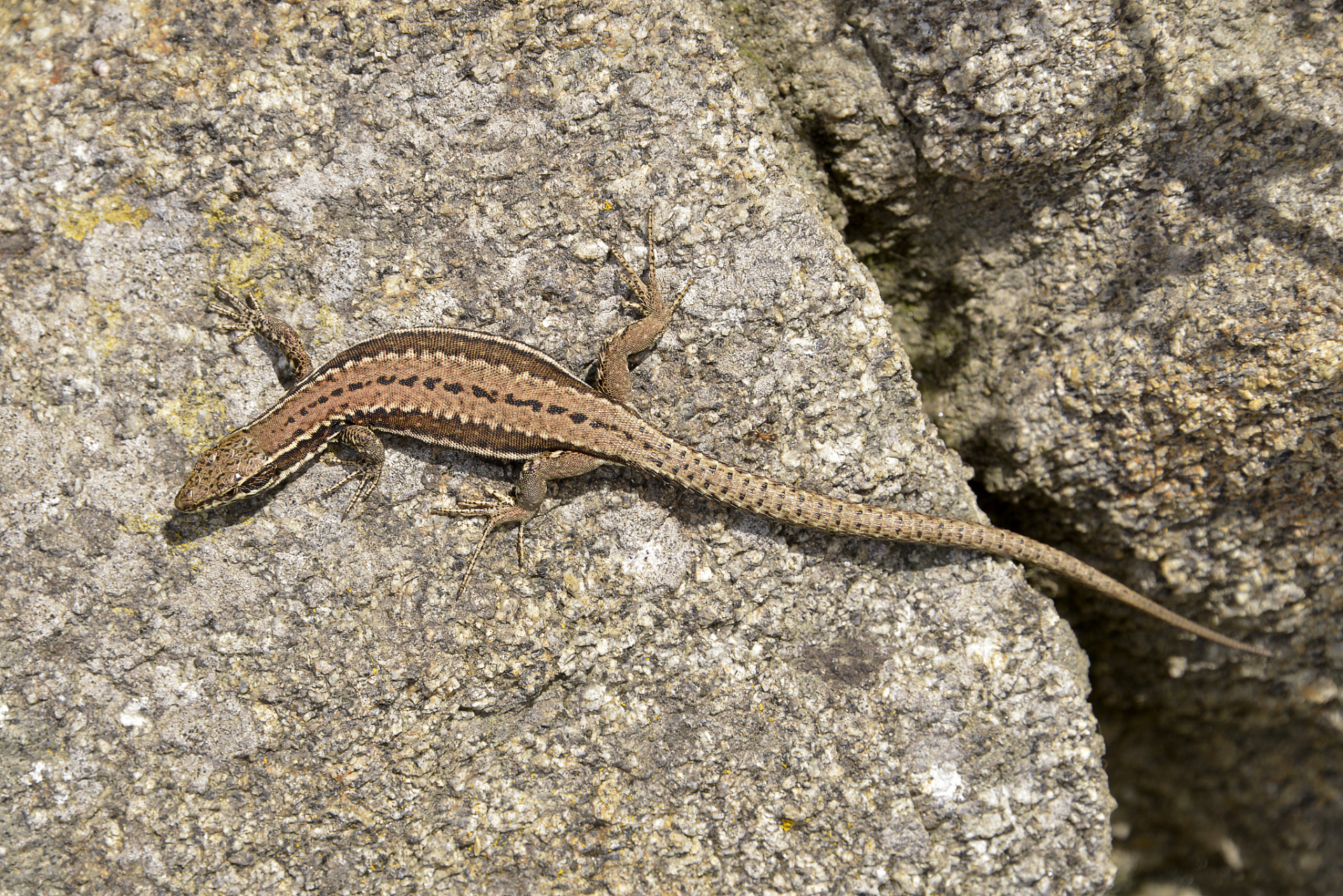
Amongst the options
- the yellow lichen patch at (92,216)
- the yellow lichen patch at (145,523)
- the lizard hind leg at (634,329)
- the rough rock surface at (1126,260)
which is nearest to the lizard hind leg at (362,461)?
the yellow lichen patch at (145,523)

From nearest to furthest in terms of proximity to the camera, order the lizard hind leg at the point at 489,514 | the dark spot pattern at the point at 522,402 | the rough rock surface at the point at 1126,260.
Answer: the rough rock surface at the point at 1126,260
the dark spot pattern at the point at 522,402
the lizard hind leg at the point at 489,514

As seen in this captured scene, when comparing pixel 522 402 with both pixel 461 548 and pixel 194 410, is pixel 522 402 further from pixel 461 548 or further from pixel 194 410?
pixel 194 410

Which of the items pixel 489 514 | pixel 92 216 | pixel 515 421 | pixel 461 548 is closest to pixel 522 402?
pixel 515 421

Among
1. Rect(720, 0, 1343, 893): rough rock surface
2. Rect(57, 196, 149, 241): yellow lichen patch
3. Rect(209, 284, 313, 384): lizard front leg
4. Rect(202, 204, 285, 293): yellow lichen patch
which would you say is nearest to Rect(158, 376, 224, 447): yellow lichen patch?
Rect(209, 284, 313, 384): lizard front leg

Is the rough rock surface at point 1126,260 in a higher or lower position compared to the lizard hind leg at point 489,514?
higher

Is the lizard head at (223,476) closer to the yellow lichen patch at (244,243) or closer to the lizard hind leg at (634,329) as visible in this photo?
the yellow lichen patch at (244,243)

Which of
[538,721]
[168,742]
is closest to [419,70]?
[538,721]
